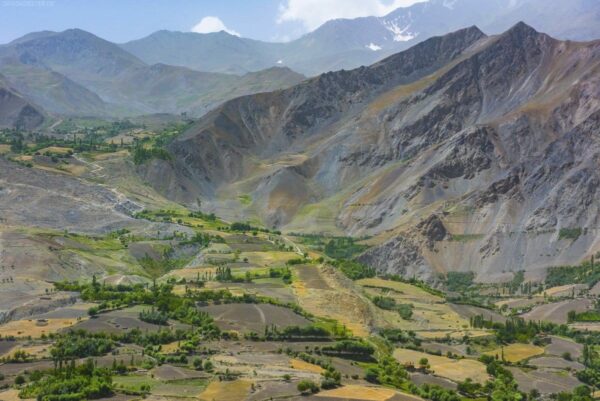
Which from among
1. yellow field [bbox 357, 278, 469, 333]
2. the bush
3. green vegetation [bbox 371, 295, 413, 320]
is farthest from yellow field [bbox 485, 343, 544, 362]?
the bush

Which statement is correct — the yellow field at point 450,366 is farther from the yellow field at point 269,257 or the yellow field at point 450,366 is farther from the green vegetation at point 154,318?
the yellow field at point 269,257

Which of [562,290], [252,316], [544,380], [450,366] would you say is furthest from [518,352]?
[562,290]

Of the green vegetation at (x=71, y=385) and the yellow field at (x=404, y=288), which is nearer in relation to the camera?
the green vegetation at (x=71, y=385)

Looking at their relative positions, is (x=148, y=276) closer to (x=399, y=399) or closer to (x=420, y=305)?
(x=420, y=305)

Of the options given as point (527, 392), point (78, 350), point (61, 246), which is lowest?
point (527, 392)

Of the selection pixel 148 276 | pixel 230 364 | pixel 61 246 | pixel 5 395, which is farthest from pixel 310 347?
pixel 61 246

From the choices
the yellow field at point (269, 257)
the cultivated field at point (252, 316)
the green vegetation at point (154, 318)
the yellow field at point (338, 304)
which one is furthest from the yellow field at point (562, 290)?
the green vegetation at point (154, 318)
